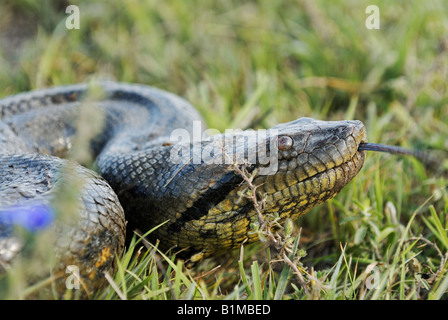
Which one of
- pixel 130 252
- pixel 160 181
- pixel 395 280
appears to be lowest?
pixel 395 280

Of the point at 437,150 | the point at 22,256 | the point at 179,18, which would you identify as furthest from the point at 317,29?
the point at 22,256

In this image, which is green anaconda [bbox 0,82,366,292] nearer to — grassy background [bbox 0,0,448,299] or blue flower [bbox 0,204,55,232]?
blue flower [bbox 0,204,55,232]

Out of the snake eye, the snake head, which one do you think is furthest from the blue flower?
the snake eye

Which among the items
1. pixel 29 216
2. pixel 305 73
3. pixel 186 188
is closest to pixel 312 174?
pixel 186 188

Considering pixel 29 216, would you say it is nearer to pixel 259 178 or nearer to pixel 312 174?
pixel 259 178

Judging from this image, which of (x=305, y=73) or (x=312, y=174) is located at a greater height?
(x=305, y=73)

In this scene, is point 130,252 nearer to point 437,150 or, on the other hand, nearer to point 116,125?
point 116,125

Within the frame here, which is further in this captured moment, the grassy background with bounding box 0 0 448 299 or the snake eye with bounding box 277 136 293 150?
the grassy background with bounding box 0 0 448 299
